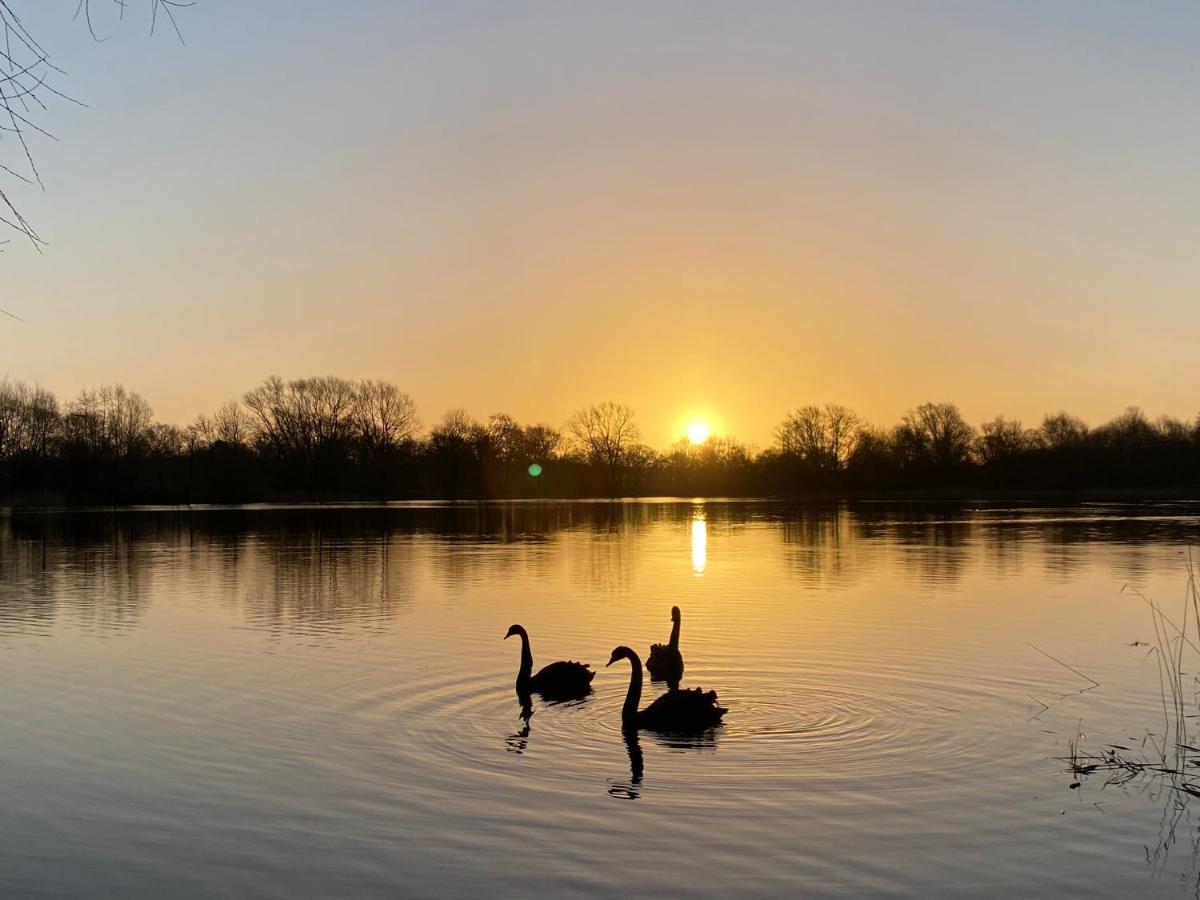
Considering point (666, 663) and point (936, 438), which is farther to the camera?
point (936, 438)

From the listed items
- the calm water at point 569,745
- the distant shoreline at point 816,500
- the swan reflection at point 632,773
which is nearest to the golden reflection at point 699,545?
the calm water at point 569,745

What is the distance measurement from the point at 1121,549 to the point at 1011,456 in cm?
8949

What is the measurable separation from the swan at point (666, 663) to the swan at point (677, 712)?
3.41 m

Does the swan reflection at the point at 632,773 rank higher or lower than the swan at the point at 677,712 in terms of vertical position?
lower

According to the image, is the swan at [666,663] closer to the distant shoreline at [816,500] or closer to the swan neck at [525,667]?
the swan neck at [525,667]

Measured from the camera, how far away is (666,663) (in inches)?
630

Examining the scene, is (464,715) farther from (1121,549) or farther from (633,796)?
(1121,549)

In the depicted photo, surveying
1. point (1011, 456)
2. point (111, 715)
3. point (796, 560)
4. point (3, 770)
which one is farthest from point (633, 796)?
point (1011, 456)

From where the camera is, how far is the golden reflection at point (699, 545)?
33.4 metres

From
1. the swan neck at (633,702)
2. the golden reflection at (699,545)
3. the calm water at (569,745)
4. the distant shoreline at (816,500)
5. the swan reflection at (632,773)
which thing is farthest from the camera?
the distant shoreline at (816,500)

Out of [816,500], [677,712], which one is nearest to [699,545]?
[677,712]

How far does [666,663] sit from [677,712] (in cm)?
406

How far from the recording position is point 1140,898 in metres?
7.25

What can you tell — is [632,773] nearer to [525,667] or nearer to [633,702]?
[633,702]
